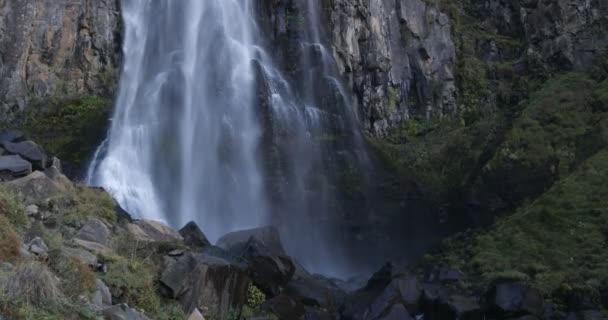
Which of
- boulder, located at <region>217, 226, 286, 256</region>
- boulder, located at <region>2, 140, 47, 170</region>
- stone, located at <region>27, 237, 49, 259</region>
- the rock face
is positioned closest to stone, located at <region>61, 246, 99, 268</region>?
stone, located at <region>27, 237, 49, 259</region>

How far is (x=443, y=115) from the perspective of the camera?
3180 cm

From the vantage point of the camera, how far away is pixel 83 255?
11977 mm

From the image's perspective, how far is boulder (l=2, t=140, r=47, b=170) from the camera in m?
18.3

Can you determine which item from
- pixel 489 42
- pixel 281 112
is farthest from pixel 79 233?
pixel 489 42

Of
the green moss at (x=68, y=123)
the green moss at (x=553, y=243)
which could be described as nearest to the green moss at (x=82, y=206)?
the green moss at (x=553, y=243)

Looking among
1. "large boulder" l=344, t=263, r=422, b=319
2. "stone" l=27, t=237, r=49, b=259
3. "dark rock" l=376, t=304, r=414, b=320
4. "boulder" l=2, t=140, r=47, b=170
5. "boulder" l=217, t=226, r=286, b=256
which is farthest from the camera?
"boulder" l=2, t=140, r=47, b=170

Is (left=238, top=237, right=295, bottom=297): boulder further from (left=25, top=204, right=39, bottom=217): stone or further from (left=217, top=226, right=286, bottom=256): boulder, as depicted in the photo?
(left=25, top=204, right=39, bottom=217): stone

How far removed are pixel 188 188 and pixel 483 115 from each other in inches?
569

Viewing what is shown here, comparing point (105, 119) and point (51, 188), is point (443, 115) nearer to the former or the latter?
point (105, 119)

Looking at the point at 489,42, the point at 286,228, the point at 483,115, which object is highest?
the point at 489,42

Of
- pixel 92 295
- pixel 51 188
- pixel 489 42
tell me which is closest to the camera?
pixel 92 295

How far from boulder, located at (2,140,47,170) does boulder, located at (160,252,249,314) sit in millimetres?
6547

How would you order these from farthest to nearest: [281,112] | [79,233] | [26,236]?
[281,112] < [79,233] < [26,236]

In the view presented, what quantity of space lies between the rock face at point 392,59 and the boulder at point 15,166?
17216 millimetres
